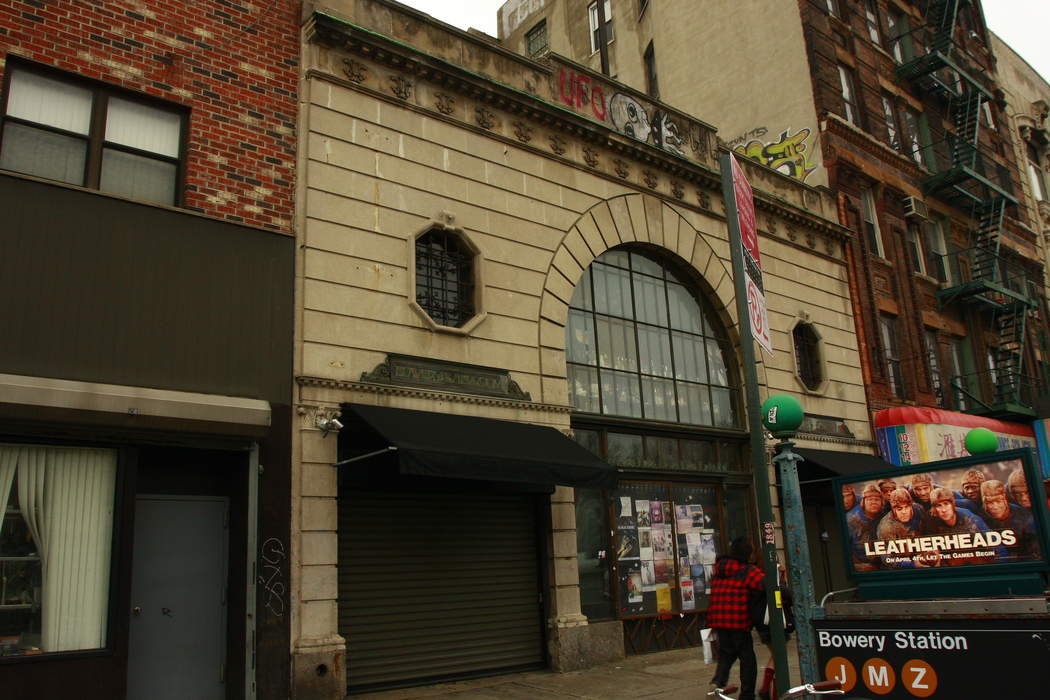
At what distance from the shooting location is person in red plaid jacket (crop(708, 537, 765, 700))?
9.35m

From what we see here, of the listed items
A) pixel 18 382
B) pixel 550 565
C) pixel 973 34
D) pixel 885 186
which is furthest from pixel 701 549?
pixel 973 34

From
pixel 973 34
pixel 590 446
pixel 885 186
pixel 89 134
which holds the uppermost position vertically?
pixel 973 34

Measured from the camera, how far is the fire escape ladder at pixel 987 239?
26688 millimetres

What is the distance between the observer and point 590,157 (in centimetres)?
1602

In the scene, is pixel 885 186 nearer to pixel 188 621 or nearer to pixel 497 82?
pixel 497 82

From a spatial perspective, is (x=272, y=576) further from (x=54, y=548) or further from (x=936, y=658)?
(x=936, y=658)

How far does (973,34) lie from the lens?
32219 millimetres

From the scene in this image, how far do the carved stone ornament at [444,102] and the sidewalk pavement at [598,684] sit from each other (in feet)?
29.3

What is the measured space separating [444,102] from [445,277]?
9.77ft

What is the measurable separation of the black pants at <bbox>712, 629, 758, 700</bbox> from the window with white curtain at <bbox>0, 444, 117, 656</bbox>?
6764mm

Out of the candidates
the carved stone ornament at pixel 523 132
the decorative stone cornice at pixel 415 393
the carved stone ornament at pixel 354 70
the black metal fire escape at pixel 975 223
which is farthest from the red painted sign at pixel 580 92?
the black metal fire escape at pixel 975 223

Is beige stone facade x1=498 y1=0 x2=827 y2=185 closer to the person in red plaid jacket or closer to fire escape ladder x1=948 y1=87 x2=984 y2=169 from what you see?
fire escape ladder x1=948 y1=87 x2=984 y2=169

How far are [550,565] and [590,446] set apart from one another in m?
2.59

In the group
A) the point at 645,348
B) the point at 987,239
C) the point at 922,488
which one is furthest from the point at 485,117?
the point at 987,239
